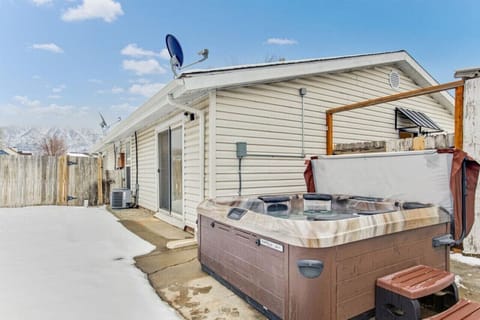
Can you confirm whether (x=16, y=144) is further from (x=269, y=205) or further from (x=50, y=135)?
(x=269, y=205)

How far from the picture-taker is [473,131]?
347 centimetres

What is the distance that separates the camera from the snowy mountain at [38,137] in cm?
2965

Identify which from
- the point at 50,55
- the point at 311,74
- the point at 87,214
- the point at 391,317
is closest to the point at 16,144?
the point at 50,55

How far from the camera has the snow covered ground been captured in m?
2.14

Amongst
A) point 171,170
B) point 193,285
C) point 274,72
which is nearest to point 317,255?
point 193,285

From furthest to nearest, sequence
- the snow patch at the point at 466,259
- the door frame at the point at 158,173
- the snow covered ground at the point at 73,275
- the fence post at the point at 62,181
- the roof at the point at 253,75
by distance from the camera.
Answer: the fence post at the point at 62,181 → the door frame at the point at 158,173 → the roof at the point at 253,75 → the snow patch at the point at 466,259 → the snow covered ground at the point at 73,275

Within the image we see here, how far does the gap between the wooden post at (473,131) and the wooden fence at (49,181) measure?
28.0 feet

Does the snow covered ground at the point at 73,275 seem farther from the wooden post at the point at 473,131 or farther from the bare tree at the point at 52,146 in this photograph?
the bare tree at the point at 52,146

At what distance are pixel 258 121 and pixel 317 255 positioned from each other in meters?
2.92

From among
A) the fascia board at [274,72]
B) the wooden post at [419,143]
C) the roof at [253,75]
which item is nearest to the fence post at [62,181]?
the roof at [253,75]

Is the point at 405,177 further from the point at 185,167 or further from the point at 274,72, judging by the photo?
the point at 185,167

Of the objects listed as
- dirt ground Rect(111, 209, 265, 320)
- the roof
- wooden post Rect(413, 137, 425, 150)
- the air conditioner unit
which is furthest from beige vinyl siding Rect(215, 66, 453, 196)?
the air conditioner unit

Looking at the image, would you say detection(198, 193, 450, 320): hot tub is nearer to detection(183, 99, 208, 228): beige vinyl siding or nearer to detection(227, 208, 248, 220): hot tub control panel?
detection(227, 208, 248, 220): hot tub control panel

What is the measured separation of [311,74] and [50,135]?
3231 centimetres
